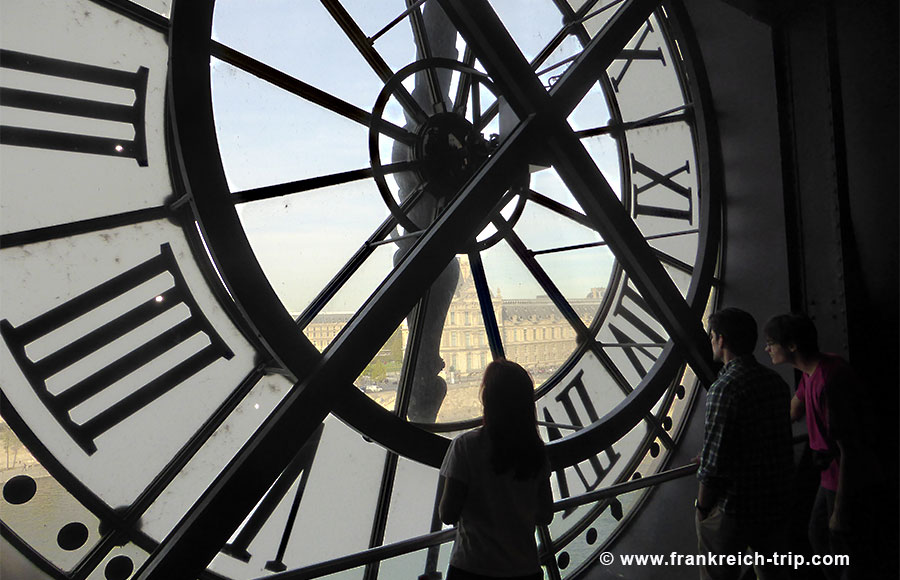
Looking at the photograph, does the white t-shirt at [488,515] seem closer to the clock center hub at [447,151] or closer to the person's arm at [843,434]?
the clock center hub at [447,151]

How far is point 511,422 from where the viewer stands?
4.07 feet

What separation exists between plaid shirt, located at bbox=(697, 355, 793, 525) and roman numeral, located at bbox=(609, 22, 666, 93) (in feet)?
5.58

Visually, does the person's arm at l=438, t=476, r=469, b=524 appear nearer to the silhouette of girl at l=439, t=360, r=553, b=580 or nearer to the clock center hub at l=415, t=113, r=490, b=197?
the silhouette of girl at l=439, t=360, r=553, b=580

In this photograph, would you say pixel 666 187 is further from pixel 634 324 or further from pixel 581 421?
pixel 581 421

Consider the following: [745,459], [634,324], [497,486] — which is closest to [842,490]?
[745,459]

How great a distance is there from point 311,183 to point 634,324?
5.63ft

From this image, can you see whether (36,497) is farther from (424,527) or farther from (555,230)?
(555,230)

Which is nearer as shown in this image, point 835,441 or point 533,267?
point 835,441

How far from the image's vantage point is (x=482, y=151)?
2191 millimetres

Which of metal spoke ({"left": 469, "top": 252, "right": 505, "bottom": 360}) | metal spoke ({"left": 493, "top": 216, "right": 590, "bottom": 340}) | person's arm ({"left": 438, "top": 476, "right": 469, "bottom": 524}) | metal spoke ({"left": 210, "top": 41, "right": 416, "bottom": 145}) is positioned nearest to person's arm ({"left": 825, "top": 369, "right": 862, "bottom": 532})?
metal spoke ({"left": 493, "top": 216, "right": 590, "bottom": 340})

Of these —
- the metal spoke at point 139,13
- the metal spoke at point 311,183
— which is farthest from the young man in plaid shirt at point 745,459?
the metal spoke at point 139,13

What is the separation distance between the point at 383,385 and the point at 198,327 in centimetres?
66

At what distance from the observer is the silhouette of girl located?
4.05 ft

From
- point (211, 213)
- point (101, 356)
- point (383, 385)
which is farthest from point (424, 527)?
point (211, 213)
